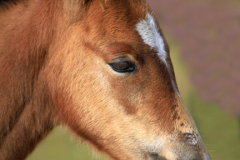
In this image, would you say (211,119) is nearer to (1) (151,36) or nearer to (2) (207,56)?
(2) (207,56)

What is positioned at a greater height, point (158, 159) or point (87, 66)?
point (87, 66)

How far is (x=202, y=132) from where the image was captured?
4.55 meters

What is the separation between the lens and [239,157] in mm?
4777

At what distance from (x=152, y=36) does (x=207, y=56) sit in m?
3.91

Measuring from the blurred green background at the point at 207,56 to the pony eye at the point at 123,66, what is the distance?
3.58 meters

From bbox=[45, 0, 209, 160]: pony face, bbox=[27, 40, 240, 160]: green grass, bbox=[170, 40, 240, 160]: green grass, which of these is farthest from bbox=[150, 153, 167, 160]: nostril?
bbox=[170, 40, 240, 160]: green grass

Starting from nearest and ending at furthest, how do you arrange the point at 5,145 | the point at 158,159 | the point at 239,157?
1. the point at 158,159
2. the point at 5,145
3. the point at 239,157

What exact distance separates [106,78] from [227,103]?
407 centimetres

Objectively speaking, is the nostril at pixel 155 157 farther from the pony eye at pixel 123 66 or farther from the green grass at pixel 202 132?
the green grass at pixel 202 132

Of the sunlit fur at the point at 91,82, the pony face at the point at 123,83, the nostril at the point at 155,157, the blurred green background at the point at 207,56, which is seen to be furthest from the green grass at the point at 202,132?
the nostril at the point at 155,157

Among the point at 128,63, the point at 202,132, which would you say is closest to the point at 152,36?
the point at 128,63

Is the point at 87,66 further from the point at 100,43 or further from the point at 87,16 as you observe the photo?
the point at 87,16

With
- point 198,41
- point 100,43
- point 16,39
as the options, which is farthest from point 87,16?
point 198,41

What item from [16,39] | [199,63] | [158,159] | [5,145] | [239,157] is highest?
[16,39]
